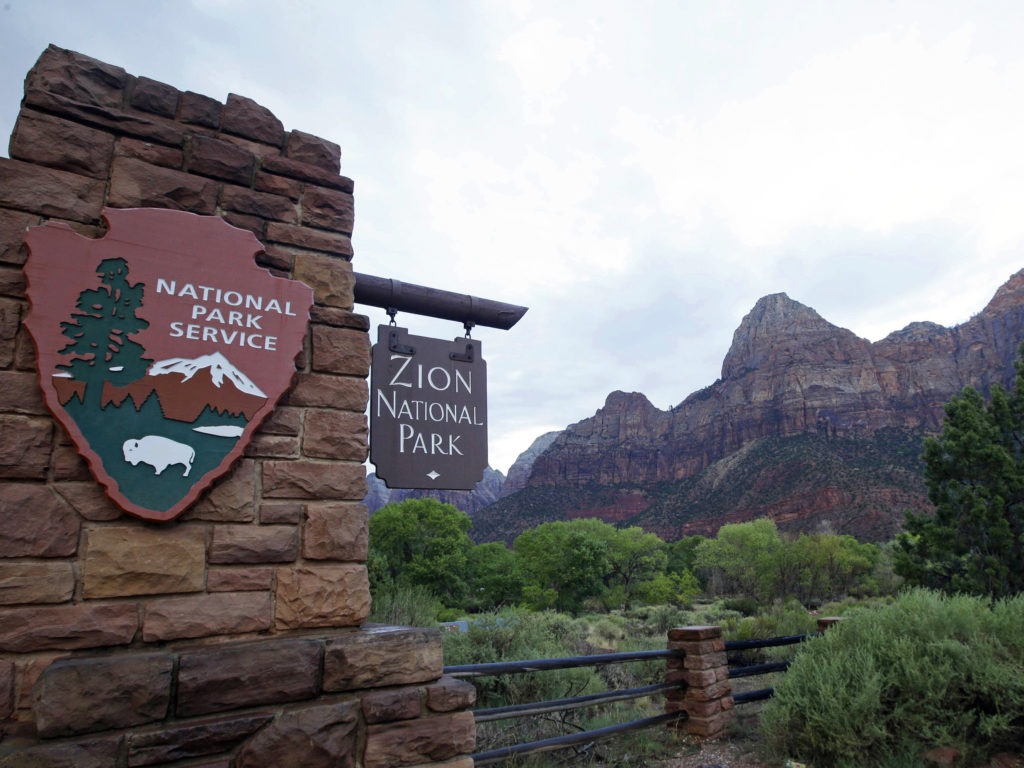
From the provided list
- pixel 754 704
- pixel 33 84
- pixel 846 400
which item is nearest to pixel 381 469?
pixel 33 84

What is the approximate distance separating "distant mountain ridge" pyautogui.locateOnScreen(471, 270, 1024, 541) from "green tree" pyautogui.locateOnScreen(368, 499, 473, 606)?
34.0 metres

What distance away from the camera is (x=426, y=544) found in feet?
119

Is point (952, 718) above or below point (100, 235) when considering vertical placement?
below

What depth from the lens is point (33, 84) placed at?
231 cm

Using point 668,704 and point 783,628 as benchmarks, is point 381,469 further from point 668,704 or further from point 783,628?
point 783,628

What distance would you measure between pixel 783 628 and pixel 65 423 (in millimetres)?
16190

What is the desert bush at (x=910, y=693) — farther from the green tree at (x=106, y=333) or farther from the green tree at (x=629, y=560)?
the green tree at (x=629, y=560)

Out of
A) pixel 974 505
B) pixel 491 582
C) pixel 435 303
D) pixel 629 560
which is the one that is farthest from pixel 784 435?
pixel 435 303

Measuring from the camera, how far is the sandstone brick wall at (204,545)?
76.4 inches

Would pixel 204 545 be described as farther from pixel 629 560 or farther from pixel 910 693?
pixel 629 560

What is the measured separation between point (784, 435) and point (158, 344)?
96300mm

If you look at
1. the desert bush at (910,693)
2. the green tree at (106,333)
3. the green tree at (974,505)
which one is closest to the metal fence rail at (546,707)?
the desert bush at (910,693)

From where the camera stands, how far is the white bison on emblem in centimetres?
215

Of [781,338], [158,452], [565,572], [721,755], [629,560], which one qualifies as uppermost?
[781,338]
